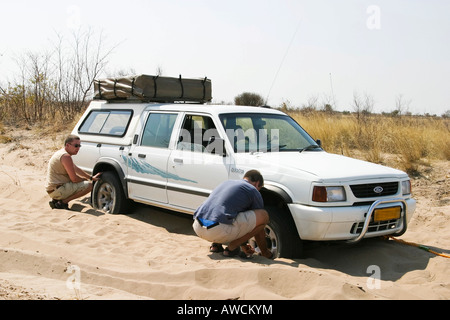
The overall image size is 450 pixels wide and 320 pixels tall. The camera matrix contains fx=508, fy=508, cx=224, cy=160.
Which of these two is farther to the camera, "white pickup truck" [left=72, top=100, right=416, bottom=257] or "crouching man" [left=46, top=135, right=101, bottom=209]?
"crouching man" [left=46, top=135, right=101, bottom=209]

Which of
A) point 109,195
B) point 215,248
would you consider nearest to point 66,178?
point 109,195

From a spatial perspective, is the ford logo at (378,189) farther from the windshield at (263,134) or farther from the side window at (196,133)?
the side window at (196,133)

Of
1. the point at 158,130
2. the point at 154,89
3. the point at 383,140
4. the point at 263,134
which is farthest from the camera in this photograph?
the point at 383,140

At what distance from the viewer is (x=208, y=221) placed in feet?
18.1

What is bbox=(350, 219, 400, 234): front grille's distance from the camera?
5.43m

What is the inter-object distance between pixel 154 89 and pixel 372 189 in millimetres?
3901

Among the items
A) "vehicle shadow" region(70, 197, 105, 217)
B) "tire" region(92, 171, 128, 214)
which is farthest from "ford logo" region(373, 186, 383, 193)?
"vehicle shadow" region(70, 197, 105, 217)

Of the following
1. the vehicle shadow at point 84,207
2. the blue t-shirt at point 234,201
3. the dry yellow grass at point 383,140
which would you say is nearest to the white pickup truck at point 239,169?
the vehicle shadow at point 84,207

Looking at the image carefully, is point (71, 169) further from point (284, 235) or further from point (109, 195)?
point (284, 235)

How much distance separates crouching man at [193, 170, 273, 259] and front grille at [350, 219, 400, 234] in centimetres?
94

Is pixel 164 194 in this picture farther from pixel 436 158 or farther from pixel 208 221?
pixel 436 158

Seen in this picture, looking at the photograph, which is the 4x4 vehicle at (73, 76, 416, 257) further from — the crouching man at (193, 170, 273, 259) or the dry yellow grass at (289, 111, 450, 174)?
the dry yellow grass at (289, 111, 450, 174)

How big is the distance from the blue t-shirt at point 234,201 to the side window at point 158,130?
1.81 meters

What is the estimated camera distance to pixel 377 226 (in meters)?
5.57
